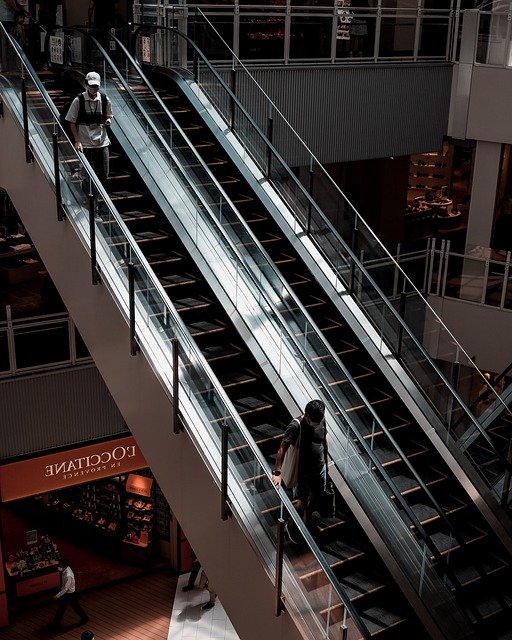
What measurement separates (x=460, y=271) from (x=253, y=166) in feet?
16.7

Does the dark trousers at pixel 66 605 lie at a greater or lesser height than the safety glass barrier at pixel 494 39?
lesser

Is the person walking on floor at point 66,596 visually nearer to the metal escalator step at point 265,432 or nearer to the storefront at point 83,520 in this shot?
the storefront at point 83,520

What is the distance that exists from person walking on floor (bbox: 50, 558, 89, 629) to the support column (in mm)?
8927

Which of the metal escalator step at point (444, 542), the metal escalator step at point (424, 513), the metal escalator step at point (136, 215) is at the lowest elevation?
the metal escalator step at point (444, 542)

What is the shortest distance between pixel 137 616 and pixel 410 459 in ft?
24.6

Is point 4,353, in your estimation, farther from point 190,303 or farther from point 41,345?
point 190,303

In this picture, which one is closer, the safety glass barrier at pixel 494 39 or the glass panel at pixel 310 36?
the glass panel at pixel 310 36

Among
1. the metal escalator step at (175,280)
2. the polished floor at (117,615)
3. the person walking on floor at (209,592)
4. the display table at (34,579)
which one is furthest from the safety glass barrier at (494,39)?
the display table at (34,579)

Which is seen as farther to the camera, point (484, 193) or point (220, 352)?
point (484, 193)

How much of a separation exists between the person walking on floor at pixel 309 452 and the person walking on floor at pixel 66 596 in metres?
7.52

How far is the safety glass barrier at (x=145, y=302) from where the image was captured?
784 cm

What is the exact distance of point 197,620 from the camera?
1448 centimetres

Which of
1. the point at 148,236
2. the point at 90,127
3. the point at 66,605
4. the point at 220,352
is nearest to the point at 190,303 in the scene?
the point at 220,352

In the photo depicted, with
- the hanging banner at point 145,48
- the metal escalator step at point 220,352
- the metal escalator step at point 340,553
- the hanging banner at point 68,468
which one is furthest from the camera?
the hanging banner at point 68,468
